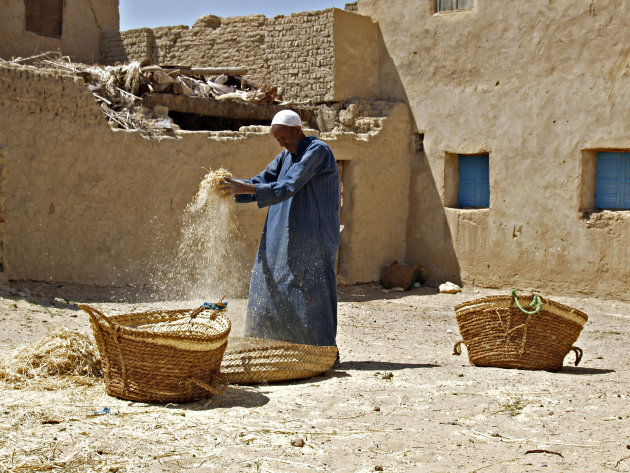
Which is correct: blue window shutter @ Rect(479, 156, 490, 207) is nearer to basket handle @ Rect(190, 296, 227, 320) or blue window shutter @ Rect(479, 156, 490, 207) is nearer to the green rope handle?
the green rope handle

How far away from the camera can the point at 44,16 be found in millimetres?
12086

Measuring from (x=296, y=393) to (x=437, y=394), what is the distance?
2.61 feet

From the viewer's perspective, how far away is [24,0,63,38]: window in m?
11.9

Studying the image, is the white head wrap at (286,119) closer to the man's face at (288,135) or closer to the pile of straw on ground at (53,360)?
the man's face at (288,135)

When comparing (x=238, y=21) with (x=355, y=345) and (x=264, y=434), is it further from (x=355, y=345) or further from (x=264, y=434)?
(x=264, y=434)

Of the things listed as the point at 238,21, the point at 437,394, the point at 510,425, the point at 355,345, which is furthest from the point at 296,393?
the point at 238,21

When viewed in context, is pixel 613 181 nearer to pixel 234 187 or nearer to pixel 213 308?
pixel 234 187

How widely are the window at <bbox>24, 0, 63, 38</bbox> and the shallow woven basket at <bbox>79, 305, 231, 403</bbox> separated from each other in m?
9.11

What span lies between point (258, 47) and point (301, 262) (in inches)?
321

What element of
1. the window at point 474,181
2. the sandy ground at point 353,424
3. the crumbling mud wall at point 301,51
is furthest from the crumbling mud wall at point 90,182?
the window at point 474,181

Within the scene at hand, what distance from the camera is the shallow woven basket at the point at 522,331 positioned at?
208 inches

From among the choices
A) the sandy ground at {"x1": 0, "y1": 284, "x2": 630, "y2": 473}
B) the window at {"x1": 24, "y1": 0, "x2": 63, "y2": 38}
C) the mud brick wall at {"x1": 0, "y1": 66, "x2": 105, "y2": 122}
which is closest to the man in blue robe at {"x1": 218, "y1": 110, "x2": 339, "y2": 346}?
the sandy ground at {"x1": 0, "y1": 284, "x2": 630, "y2": 473}

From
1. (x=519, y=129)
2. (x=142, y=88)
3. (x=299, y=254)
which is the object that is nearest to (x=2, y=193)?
(x=142, y=88)

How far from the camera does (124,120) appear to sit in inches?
352
